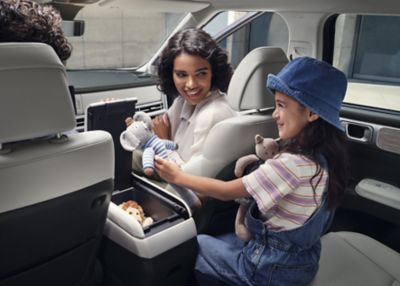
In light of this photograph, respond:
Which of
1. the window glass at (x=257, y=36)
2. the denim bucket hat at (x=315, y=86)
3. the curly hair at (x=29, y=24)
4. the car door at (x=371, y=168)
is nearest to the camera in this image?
the curly hair at (x=29, y=24)

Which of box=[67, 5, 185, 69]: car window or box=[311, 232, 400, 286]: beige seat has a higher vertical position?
box=[67, 5, 185, 69]: car window

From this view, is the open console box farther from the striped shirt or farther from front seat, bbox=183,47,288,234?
the striped shirt

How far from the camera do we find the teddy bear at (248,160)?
158 centimetres

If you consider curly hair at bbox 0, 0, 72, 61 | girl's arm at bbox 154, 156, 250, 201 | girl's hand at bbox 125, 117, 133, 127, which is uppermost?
curly hair at bbox 0, 0, 72, 61

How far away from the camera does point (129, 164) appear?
1.88m

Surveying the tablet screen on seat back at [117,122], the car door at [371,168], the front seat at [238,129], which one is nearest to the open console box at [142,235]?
the tablet screen on seat back at [117,122]

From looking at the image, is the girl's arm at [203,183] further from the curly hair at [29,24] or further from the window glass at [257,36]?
the window glass at [257,36]

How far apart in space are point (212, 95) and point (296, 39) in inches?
34.5

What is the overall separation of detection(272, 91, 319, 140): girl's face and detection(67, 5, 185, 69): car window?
1.80 metres

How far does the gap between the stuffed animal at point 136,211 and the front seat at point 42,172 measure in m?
0.35

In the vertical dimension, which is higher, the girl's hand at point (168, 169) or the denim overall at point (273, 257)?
the girl's hand at point (168, 169)

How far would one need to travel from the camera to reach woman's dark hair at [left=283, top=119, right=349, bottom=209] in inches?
52.5

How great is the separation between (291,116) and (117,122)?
2.62 feet

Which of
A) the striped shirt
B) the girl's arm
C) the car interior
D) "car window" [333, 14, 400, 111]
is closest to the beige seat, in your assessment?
the car interior
